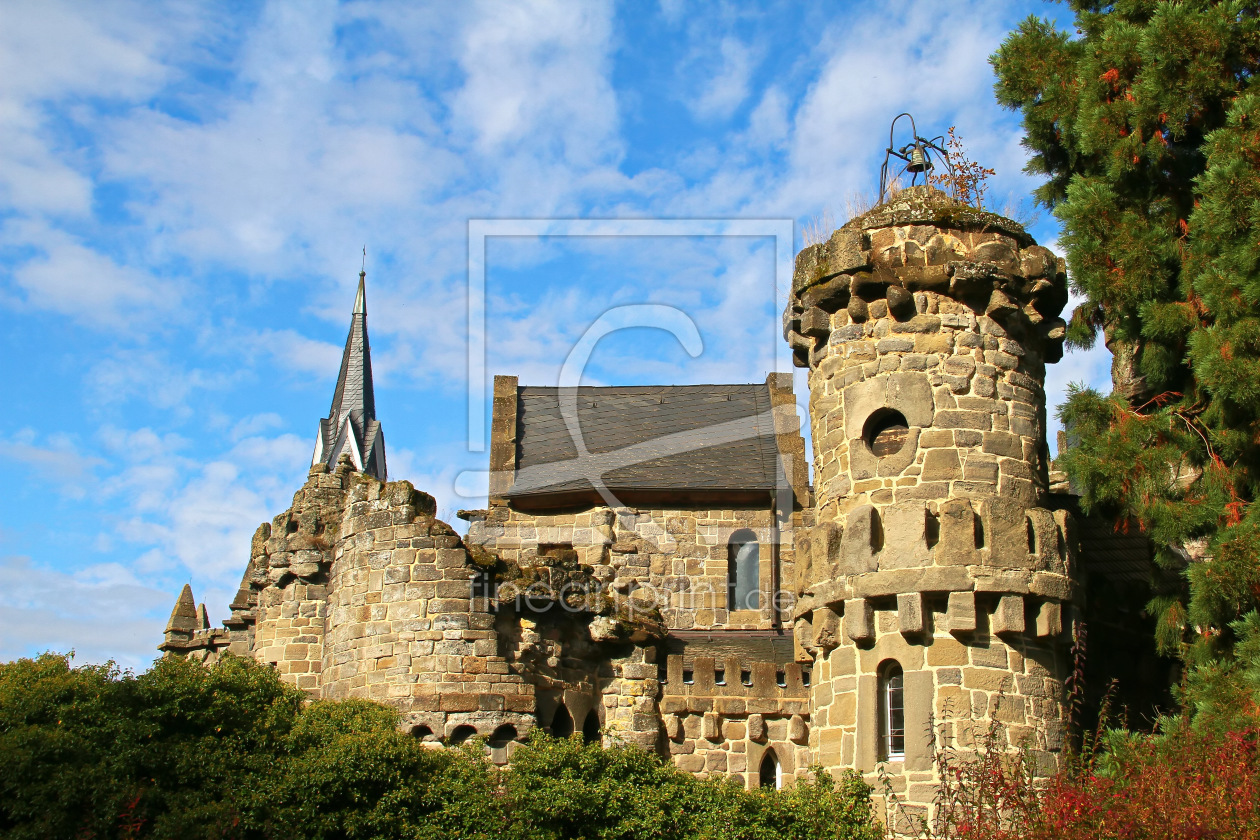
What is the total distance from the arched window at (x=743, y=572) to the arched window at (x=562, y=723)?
6418mm

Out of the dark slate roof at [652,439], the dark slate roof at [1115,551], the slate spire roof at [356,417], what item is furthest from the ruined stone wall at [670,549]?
the slate spire roof at [356,417]

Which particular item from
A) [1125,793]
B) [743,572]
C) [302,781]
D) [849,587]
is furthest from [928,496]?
[743,572]

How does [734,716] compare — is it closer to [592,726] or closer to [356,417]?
[592,726]

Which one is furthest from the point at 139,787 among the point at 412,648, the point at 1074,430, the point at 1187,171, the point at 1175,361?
the point at 1187,171

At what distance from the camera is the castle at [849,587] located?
39.5ft

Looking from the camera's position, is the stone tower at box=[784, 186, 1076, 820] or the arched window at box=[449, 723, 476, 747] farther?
the arched window at box=[449, 723, 476, 747]

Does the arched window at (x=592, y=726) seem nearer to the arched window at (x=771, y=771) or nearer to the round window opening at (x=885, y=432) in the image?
the arched window at (x=771, y=771)

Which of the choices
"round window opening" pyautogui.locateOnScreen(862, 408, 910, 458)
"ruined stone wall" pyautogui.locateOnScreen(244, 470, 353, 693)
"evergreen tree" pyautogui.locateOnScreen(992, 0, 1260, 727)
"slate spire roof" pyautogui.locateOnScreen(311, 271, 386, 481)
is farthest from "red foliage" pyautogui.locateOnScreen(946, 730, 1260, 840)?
"slate spire roof" pyautogui.locateOnScreen(311, 271, 386, 481)

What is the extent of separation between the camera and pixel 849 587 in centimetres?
1259

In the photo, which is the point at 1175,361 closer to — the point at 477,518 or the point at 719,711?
the point at 719,711

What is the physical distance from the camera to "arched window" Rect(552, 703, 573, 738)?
15.0 m

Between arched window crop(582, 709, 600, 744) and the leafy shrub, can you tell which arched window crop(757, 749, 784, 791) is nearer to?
arched window crop(582, 709, 600, 744)

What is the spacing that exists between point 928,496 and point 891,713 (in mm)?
2241

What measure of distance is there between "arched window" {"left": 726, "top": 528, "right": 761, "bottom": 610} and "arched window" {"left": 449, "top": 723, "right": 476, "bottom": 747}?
7.83 m
